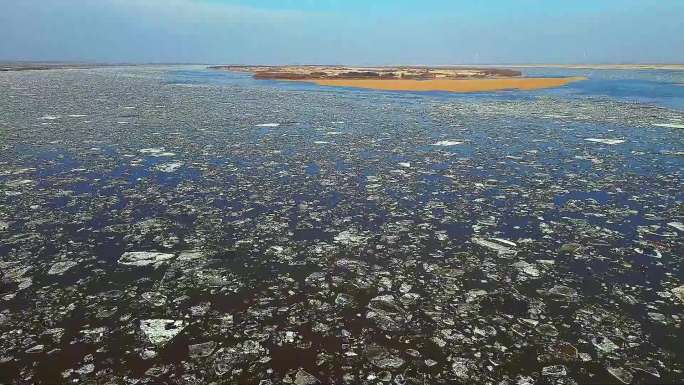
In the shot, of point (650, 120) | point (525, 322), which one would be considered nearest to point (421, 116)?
point (650, 120)

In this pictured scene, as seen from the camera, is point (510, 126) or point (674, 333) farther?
point (510, 126)

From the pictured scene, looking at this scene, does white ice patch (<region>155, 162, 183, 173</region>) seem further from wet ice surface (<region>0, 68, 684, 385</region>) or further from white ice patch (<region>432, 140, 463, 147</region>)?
white ice patch (<region>432, 140, 463, 147</region>)

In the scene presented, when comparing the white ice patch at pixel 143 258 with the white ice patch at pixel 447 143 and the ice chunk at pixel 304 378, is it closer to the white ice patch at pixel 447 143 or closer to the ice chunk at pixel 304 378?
the ice chunk at pixel 304 378

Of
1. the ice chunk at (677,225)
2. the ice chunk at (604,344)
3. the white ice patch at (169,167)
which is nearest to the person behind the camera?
the ice chunk at (604,344)

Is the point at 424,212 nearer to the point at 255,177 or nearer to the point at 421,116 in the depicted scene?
the point at 255,177

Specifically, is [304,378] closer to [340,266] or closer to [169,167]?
[340,266]

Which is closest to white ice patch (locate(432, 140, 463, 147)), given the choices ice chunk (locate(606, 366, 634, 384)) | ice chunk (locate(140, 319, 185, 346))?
ice chunk (locate(606, 366, 634, 384))

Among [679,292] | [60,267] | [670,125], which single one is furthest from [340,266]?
[670,125]

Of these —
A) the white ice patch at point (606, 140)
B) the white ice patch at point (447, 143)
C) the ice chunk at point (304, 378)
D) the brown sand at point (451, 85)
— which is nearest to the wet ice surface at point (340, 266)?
the ice chunk at point (304, 378)
